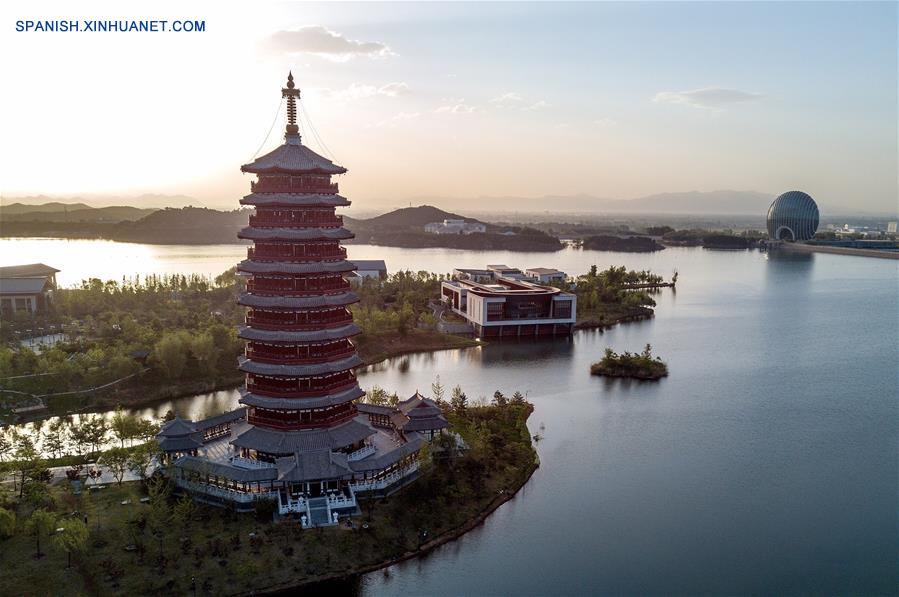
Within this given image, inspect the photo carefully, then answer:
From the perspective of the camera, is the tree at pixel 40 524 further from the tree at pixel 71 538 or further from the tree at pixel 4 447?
the tree at pixel 4 447

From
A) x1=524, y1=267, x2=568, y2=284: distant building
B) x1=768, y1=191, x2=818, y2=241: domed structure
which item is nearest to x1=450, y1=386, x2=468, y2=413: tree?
x1=524, y1=267, x2=568, y2=284: distant building

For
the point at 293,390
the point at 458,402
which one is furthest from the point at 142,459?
the point at 458,402

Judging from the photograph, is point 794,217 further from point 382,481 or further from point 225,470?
point 225,470

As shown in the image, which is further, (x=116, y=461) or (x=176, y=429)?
(x=176, y=429)

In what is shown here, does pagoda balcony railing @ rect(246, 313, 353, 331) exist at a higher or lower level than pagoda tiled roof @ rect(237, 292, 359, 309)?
lower

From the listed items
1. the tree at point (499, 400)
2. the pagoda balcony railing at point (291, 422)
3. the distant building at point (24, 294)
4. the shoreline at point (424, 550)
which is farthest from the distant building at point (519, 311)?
the distant building at point (24, 294)

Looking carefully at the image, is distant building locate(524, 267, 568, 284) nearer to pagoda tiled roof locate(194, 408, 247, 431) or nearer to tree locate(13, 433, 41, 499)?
pagoda tiled roof locate(194, 408, 247, 431)

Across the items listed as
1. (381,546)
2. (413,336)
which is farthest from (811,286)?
(381,546)
